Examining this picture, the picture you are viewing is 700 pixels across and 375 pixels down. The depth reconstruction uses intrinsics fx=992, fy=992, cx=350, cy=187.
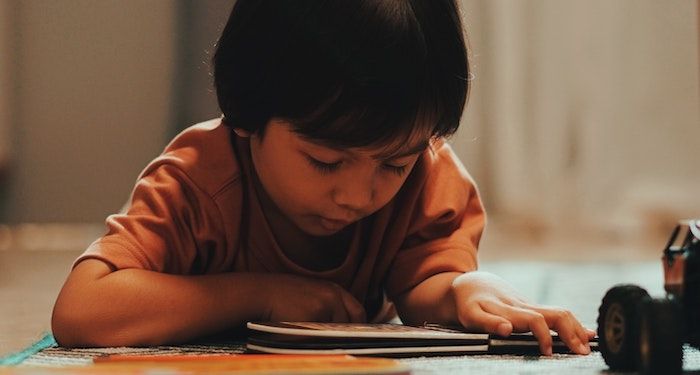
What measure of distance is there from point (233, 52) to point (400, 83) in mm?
169

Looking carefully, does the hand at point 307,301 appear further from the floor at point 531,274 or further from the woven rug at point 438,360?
the floor at point 531,274

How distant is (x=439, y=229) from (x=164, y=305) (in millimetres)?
291

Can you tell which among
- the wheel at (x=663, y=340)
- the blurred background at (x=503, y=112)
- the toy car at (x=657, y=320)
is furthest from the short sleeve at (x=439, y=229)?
the blurred background at (x=503, y=112)

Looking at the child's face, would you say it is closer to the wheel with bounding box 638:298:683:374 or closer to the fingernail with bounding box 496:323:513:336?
the fingernail with bounding box 496:323:513:336

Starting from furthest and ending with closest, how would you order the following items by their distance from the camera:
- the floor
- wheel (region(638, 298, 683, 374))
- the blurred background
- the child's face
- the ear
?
1. the blurred background
2. the floor
3. the ear
4. the child's face
5. wheel (region(638, 298, 683, 374))

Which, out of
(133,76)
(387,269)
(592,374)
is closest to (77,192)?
(133,76)

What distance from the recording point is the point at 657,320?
0.55 meters

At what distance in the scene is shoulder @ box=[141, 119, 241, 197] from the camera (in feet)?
2.94

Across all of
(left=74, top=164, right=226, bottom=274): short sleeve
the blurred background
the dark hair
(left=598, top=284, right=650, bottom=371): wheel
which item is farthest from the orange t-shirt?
the blurred background

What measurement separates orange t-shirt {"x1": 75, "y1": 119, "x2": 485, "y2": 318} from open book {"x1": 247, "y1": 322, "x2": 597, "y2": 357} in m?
0.16

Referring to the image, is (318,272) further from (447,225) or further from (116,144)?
(116,144)

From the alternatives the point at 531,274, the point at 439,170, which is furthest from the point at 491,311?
the point at 531,274

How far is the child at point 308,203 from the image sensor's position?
0.76m

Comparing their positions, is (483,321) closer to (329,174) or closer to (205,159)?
(329,174)
